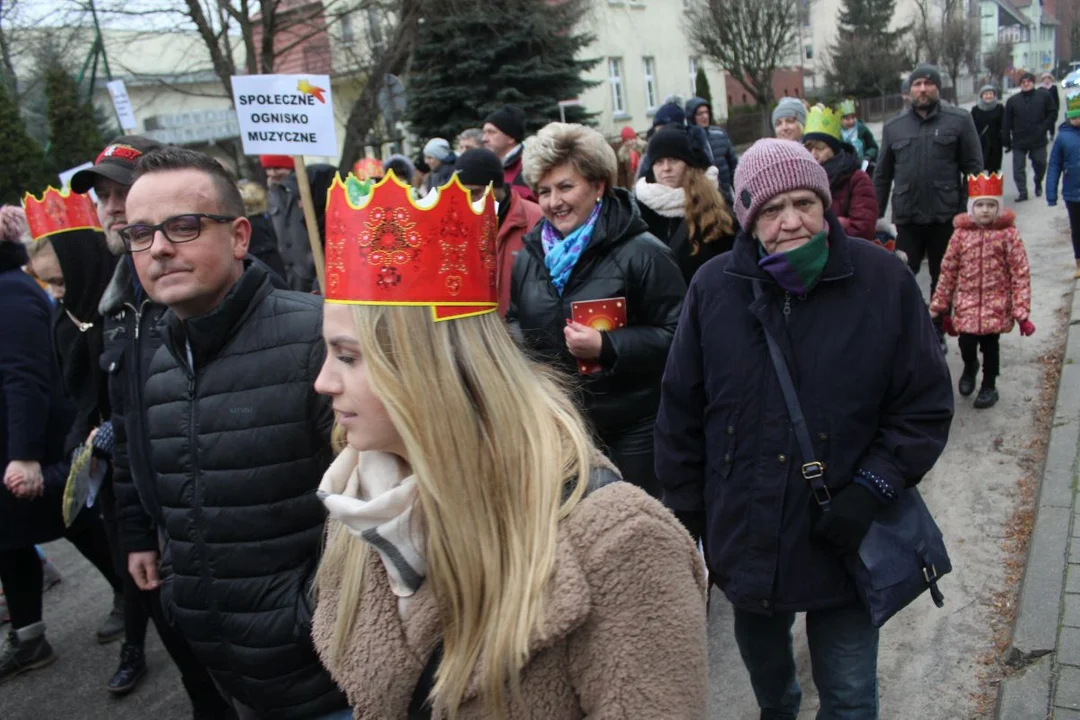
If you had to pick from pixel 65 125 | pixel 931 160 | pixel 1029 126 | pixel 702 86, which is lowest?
pixel 1029 126

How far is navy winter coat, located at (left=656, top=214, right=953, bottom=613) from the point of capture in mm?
2359

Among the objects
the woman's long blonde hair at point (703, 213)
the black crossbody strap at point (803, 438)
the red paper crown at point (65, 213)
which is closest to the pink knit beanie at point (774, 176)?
the black crossbody strap at point (803, 438)

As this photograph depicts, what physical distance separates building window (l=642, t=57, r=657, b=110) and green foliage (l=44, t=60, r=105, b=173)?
20.3 metres

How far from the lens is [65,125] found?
20.2 m

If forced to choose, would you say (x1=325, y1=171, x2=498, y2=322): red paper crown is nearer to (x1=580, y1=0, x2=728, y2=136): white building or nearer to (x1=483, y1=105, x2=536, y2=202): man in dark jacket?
(x1=483, y1=105, x2=536, y2=202): man in dark jacket

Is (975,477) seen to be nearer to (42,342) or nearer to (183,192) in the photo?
(183,192)

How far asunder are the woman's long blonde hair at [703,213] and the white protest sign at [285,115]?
2.42m

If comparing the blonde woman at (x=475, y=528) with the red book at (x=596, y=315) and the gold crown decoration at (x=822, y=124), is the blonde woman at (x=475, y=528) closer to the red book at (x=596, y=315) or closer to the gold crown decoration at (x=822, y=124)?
the red book at (x=596, y=315)

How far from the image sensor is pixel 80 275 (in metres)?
3.64

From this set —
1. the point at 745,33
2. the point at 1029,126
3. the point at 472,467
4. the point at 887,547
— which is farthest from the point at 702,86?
the point at 472,467

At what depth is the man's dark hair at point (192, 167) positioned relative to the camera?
2506 mm

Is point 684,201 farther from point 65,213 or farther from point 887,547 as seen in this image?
point 65,213

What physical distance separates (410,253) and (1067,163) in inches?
363

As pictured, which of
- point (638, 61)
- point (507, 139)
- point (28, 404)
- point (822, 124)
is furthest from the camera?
point (638, 61)
